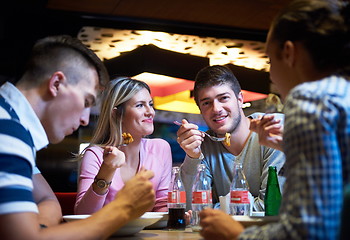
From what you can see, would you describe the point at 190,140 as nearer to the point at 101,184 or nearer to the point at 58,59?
the point at 101,184

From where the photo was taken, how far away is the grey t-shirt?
2328mm

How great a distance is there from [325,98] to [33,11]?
3566 mm

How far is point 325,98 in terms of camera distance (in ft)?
3.07

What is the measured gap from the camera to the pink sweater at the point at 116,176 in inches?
81.5

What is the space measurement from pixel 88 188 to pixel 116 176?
279mm

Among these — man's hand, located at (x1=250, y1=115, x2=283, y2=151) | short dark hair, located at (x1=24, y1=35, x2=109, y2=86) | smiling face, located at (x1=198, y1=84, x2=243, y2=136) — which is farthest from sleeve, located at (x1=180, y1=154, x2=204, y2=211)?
short dark hair, located at (x1=24, y1=35, x2=109, y2=86)

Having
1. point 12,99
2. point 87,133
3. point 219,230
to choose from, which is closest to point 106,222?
point 219,230

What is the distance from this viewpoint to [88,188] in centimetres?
225

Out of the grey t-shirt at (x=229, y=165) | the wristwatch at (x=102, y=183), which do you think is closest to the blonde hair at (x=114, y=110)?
the grey t-shirt at (x=229, y=165)

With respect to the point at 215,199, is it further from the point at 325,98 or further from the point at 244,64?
the point at 244,64

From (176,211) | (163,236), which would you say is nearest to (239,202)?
(176,211)

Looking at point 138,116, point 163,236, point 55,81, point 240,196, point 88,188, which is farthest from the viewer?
point 138,116

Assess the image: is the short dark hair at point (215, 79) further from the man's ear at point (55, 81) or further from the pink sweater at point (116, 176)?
the man's ear at point (55, 81)

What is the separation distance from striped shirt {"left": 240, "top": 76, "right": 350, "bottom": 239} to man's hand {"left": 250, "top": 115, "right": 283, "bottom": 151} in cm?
77
